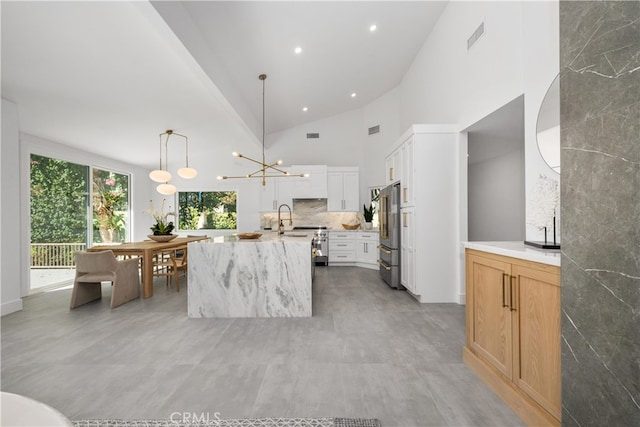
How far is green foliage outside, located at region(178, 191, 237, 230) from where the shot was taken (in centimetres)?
734

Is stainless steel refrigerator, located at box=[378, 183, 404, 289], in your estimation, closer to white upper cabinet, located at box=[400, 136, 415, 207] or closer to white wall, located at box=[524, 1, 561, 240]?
white upper cabinet, located at box=[400, 136, 415, 207]

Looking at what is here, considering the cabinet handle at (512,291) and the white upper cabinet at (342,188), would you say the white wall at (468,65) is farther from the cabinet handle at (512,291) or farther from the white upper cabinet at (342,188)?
the white upper cabinet at (342,188)

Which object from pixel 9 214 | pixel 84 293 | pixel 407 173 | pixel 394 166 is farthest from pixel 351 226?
pixel 9 214

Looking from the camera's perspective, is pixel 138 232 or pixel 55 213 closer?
pixel 55 213

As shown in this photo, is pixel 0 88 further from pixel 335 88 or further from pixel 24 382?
pixel 335 88

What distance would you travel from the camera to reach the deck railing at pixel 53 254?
4453 millimetres

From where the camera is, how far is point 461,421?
1.58 metres

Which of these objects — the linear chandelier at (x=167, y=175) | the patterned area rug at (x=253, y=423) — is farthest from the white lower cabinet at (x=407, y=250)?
the linear chandelier at (x=167, y=175)

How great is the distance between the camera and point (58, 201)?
4.77m

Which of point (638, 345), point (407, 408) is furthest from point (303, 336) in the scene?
point (638, 345)

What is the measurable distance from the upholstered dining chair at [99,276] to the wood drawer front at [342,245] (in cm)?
393

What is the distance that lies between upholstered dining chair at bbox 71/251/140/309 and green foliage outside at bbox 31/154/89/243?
1576 mm

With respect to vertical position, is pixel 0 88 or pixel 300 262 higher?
pixel 0 88

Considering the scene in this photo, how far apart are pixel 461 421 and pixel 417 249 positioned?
2289mm
